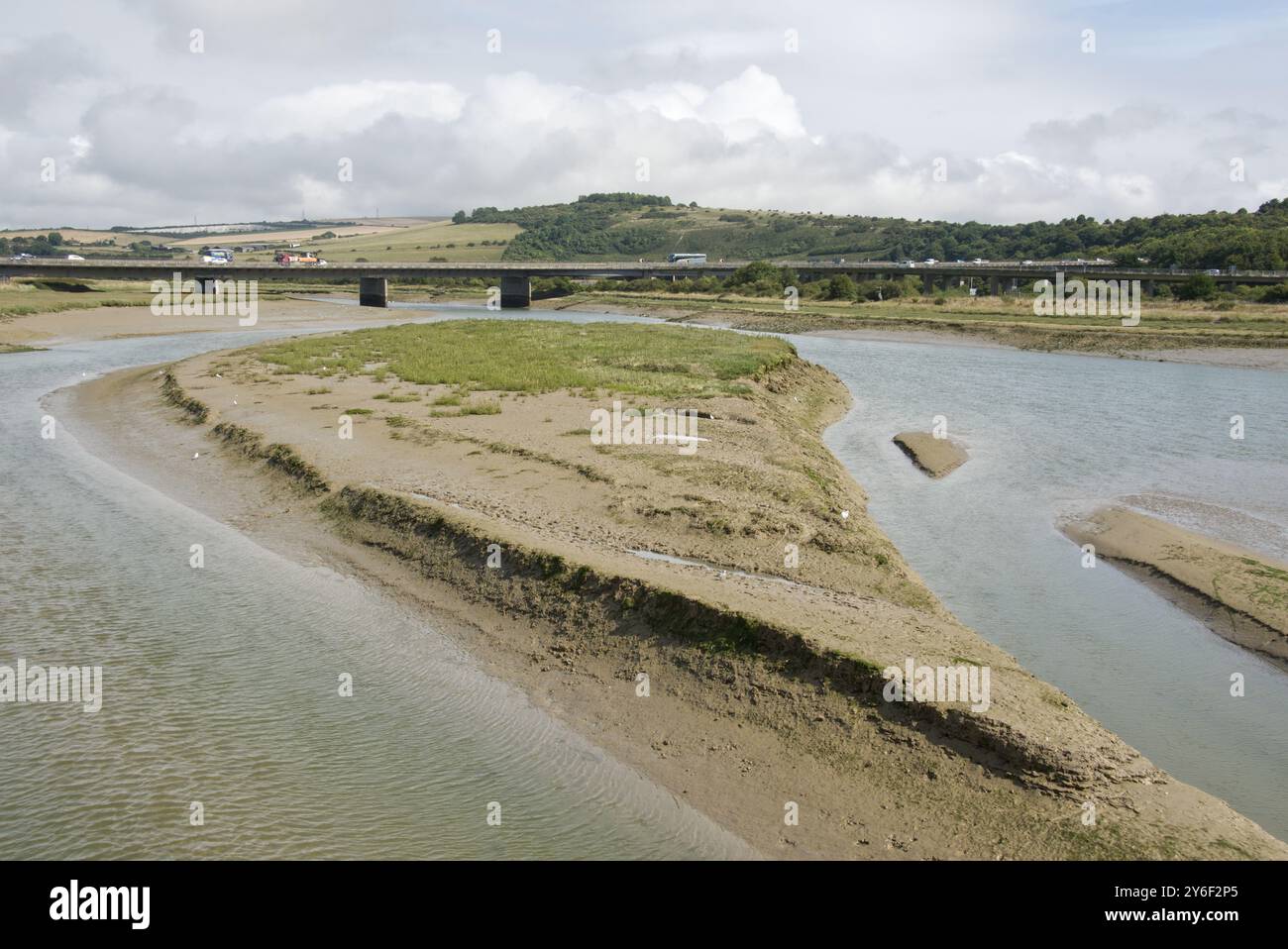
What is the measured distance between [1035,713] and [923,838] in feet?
7.43

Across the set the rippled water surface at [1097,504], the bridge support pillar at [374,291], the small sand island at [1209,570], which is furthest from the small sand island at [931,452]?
the bridge support pillar at [374,291]

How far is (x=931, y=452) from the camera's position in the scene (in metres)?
29.7

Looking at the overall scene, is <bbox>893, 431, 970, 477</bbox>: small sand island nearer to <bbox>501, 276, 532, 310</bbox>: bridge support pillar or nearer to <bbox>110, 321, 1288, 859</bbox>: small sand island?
<bbox>110, 321, 1288, 859</bbox>: small sand island

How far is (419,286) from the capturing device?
15812cm

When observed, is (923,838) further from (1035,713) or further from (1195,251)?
(1195,251)

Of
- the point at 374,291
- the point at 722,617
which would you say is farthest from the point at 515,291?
the point at 722,617

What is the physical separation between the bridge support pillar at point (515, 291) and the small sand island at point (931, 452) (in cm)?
10001

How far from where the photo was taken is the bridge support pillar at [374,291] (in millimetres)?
116188

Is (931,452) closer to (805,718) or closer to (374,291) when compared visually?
(805,718)

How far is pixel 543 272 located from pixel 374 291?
2470 cm

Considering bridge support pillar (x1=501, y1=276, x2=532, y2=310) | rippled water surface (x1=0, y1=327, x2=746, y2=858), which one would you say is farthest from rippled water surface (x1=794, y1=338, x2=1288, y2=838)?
bridge support pillar (x1=501, y1=276, x2=532, y2=310)

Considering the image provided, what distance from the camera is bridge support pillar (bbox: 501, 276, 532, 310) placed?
12850cm

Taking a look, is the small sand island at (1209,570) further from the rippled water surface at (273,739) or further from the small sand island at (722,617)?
the rippled water surface at (273,739)
